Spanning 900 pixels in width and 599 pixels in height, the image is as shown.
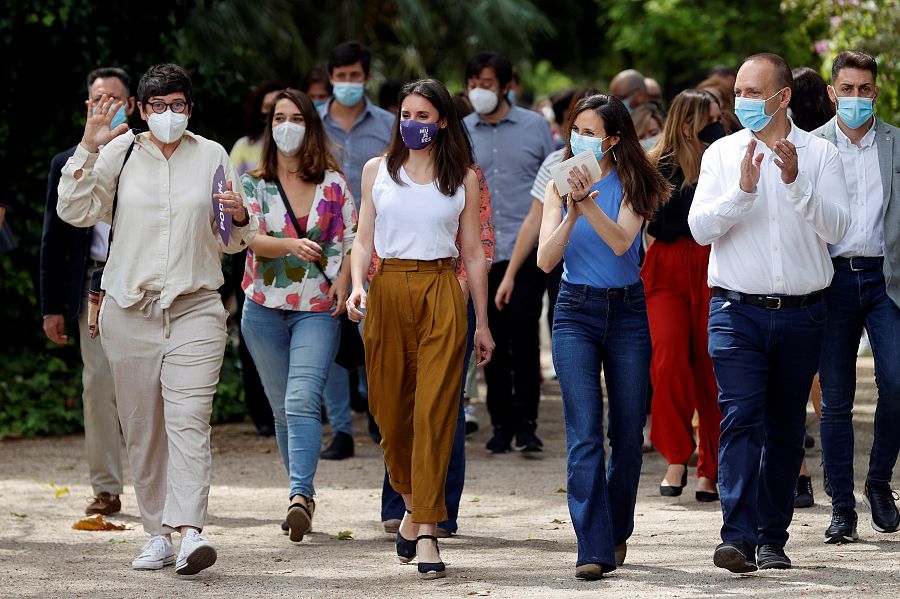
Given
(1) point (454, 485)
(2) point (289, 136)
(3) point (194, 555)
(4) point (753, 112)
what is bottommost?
(3) point (194, 555)

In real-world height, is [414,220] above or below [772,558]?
above

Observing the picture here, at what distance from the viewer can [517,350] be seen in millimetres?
10344

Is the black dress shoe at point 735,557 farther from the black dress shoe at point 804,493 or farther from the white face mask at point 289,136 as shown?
the white face mask at point 289,136

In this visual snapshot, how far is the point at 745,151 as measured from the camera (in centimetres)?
626

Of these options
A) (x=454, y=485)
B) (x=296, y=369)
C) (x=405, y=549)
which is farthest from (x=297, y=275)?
(x=405, y=549)

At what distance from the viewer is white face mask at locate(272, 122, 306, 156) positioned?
25.8 ft

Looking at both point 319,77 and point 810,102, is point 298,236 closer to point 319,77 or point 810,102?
point 810,102

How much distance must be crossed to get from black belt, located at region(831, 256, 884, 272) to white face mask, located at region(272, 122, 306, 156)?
274 cm

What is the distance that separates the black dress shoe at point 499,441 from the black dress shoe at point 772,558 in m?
3.95

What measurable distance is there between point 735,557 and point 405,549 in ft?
5.14

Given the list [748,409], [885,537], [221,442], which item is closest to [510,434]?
[221,442]

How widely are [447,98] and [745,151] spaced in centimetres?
144

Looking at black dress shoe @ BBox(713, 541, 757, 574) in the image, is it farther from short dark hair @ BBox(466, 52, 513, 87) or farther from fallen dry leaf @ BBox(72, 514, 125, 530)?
short dark hair @ BBox(466, 52, 513, 87)

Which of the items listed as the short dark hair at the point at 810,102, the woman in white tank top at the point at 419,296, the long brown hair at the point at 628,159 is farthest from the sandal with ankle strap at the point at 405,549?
the short dark hair at the point at 810,102
